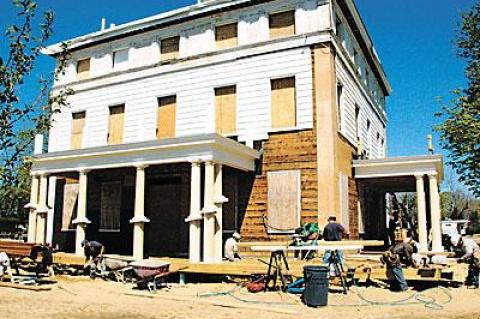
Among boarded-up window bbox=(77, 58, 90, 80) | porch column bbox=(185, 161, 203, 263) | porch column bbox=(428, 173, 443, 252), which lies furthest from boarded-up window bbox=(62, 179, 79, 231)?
porch column bbox=(428, 173, 443, 252)

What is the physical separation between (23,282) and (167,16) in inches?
511

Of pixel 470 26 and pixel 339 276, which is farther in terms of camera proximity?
pixel 470 26

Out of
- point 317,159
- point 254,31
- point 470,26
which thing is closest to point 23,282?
point 317,159

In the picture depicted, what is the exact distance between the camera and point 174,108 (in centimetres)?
2070

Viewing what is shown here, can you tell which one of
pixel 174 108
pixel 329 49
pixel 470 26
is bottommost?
pixel 174 108

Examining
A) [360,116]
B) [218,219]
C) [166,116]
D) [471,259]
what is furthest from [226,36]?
[471,259]

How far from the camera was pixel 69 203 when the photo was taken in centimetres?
2298

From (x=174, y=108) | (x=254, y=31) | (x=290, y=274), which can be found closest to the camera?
(x=290, y=274)

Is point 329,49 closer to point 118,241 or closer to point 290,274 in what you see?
point 290,274

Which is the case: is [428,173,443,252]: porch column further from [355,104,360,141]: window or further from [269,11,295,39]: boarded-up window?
[269,11,295,39]: boarded-up window

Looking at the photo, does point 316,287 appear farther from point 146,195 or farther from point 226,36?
point 226,36

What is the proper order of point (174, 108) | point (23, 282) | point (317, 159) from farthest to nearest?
point (174, 108), point (317, 159), point (23, 282)

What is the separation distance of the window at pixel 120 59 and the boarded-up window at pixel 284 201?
1005cm

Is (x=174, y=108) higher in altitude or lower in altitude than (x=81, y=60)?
lower
